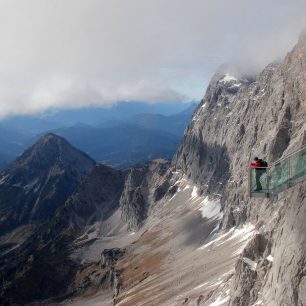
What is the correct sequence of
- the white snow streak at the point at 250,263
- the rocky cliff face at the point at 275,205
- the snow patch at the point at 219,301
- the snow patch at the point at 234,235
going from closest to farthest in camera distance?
the rocky cliff face at the point at 275,205, the white snow streak at the point at 250,263, the snow patch at the point at 219,301, the snow patch at the point at 234,235

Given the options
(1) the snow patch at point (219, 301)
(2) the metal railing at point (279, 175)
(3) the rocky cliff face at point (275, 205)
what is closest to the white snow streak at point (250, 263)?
(3) the rocky cliff face at point (275, 205)

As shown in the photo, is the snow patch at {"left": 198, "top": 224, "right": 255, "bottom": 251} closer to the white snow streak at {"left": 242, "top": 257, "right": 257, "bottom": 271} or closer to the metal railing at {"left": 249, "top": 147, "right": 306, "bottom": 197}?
the white snow streak at {"left": 242, "top": 257, "right": 257, "bottom": 271}

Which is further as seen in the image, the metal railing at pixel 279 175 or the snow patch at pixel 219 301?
the snow patch at pixel 219 301

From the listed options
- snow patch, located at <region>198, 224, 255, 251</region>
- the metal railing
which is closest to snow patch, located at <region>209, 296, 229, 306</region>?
the metal railing

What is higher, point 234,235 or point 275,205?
point 275,205

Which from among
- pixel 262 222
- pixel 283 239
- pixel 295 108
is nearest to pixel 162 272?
pixel 262 222

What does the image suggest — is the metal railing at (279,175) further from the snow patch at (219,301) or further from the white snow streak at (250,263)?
the snow patch at (219,301)

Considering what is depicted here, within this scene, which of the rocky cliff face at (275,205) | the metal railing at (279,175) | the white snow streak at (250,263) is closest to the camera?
the metal railing at (279,175)

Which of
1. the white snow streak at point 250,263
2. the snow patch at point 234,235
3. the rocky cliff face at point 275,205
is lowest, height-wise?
the snow patch at point 234,235

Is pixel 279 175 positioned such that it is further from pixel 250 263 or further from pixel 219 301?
pixel 219 301

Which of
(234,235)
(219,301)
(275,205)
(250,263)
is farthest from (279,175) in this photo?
(234,235)
